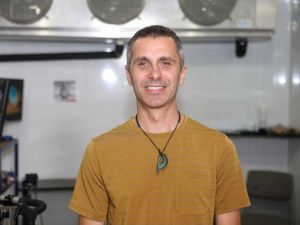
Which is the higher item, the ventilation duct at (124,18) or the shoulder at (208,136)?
the ventilation duct at (124,18)

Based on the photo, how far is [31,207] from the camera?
1.37 metres

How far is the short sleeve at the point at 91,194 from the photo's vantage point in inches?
47.5

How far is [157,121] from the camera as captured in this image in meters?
1.26

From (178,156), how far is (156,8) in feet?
5.08

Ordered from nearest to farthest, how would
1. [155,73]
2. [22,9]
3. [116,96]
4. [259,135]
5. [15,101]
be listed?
[155,73] → [22,9] → [15,101] → [259,135] → [116,96]

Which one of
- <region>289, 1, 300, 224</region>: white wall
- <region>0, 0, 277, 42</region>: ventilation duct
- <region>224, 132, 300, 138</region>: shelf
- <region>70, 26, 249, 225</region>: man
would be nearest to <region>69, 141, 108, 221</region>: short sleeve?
<region>70, 26, 249, 225</region>: man

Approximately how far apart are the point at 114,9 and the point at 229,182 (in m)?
1.60

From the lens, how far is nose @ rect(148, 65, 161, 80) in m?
1.19

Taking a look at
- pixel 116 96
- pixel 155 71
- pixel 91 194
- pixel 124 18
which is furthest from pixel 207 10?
pixel 91 194

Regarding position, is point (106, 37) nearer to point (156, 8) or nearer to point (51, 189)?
point (156, 8)

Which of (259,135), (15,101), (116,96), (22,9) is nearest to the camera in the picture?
(22,9)

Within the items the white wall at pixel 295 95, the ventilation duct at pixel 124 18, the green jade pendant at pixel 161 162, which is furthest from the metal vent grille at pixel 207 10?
the green jade pendant at pixel 161 162

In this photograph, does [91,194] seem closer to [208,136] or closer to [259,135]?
[208,136]

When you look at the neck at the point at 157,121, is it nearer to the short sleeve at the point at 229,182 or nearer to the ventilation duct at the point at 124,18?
the short sleeve at the point at 229,182
